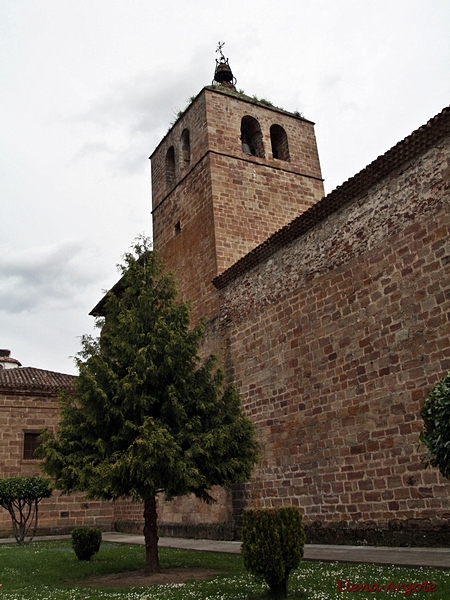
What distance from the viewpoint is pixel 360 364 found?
8.98 meters

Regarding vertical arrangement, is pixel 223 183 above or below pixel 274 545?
above

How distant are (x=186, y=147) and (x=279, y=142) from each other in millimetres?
3163

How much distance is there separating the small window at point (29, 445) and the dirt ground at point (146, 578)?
37.6 feet

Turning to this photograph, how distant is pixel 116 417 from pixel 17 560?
427 cm

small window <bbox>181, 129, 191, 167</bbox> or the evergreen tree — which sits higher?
small window <bbox>181, 129, 191, 167</bbox>

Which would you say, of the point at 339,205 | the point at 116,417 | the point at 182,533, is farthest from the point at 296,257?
the point at 182,533

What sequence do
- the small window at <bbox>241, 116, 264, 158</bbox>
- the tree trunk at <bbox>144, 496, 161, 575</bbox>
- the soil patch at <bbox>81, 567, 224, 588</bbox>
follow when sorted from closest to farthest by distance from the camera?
the soil patch at <bbox>81, 567, 224, 588</bbox> → the tree trunk at <bbox>144, 496, 161, 575</bbox> → the small window at <bbox>241, 116, 264, 158</bbox>

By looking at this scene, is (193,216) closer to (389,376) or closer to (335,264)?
(335,264)

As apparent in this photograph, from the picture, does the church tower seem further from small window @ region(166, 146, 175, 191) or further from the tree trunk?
the tree trunk

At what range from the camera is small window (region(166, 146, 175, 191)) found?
1838cm

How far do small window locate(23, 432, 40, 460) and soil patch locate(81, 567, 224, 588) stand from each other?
11.5m

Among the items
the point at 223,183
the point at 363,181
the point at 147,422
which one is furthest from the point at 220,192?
the point at 147,422

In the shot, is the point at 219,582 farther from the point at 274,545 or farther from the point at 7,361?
the point at 7,361

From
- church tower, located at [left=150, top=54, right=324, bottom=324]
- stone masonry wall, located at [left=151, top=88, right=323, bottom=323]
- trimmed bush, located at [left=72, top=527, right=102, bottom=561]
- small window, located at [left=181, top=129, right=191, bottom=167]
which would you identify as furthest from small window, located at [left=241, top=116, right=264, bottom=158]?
trimmed bush, located at [left=72, top=527, right=102, bottom=561]
